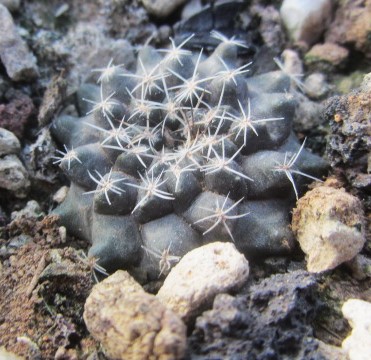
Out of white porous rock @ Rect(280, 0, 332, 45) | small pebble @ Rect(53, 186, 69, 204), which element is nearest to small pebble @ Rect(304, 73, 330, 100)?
white porous rock @ Rect(280, 0, 332, 45)

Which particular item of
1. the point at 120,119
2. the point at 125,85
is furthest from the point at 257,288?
the point at 125,85

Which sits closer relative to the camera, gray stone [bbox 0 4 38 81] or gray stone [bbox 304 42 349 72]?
gray stone [bbox 0 4 38 81]

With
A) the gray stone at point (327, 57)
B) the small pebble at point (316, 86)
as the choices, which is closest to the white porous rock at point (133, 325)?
the small pebble at point (316, 86)

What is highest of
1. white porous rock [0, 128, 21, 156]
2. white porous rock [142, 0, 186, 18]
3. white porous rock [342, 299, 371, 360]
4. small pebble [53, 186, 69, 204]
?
white porous rock [142, 0, 186, 18]

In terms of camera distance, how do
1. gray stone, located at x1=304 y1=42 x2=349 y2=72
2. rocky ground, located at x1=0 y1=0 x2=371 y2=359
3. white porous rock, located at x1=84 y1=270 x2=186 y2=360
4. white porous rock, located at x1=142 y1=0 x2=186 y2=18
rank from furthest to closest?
white porous rock, located at x1=142 y1=0 x2=186 y2=18, gray stone, located at x1=304 y1=42 x2=349 y2=72, rocky ground, located at x1=0 y1=0 x2=371 y2=359, white porous rock, located at x1=84 y1=270 x2=186 y2=360

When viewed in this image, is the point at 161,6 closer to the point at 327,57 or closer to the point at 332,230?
the point at 327,57

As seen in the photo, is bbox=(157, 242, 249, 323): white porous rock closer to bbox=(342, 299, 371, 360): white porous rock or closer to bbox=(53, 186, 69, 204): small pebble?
bbox=(342, 299, 371, 360): white porous rock

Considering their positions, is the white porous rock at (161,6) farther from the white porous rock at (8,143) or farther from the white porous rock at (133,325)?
the white porous rock at (133,325)
